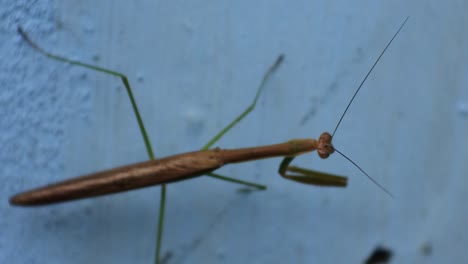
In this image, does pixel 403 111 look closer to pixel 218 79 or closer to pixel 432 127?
pixel 432 127

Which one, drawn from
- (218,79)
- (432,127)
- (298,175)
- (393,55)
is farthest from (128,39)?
(432,127)

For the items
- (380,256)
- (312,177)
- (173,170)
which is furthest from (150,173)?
(380,256)

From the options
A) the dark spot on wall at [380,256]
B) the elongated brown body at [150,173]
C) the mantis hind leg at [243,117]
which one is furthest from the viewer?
the dark spot on wall at [380,256]

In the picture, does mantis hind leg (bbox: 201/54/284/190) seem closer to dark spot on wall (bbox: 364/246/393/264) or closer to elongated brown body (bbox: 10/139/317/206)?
elongated brown body (bbox: 10/139/317/206)

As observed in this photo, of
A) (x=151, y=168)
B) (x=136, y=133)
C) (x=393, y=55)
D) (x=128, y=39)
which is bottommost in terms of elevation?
(x=151, y=168)

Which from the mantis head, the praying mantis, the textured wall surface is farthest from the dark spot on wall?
the mantis head

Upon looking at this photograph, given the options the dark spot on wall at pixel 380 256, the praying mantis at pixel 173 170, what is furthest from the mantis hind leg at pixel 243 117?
the dark spot on wall at pixel 380 256

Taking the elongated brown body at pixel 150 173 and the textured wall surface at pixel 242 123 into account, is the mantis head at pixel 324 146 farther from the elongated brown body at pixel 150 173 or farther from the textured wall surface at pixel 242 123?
the textured wall surface at pixel 242 123

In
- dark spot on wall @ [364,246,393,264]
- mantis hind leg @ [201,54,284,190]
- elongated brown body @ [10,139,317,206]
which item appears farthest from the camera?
dark spot on wall @ [364,246,393,264]
